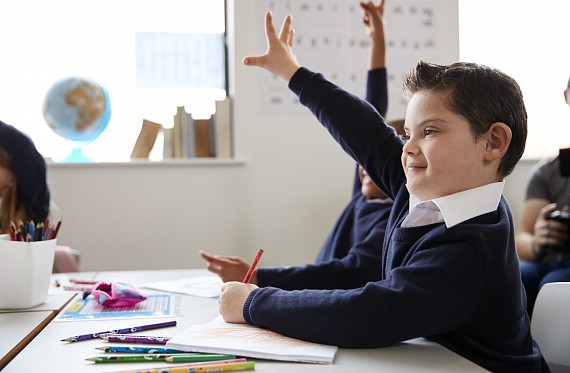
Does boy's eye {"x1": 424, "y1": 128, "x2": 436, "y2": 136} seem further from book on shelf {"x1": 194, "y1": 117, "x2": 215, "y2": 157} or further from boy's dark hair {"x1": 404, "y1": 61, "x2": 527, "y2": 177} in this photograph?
book on shelf {"x1": 194, "y1": 117, "x2": 215, "y2": 157}

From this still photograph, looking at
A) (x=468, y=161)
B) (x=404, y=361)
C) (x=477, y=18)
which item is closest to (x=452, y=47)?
(x=477, y=18)

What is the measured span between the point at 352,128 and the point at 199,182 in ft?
6.15

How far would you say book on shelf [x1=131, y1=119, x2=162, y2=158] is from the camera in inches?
117

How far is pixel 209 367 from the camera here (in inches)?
29.0

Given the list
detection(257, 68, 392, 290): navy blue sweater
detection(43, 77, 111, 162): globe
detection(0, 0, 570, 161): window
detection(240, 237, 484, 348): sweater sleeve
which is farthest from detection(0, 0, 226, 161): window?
detection(240, 237, 484, 348): sweater sleeve

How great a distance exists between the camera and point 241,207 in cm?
307

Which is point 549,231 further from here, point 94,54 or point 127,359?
point 94,54

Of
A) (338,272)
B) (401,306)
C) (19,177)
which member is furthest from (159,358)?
(19,177)

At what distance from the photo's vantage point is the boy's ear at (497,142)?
954 millimetres

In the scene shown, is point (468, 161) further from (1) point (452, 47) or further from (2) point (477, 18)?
(2) point (477, 18)

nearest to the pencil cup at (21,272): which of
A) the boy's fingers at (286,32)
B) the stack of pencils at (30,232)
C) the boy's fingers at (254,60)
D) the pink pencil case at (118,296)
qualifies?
the stack of pencils at (30,232)

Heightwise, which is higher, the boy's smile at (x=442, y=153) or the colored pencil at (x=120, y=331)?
the boy's smile at (x=442, y=153)

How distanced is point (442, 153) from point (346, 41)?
2334 millimetres

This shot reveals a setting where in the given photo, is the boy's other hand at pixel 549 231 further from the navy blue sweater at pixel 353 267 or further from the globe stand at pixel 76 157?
the globe stand at pixel 76 157
